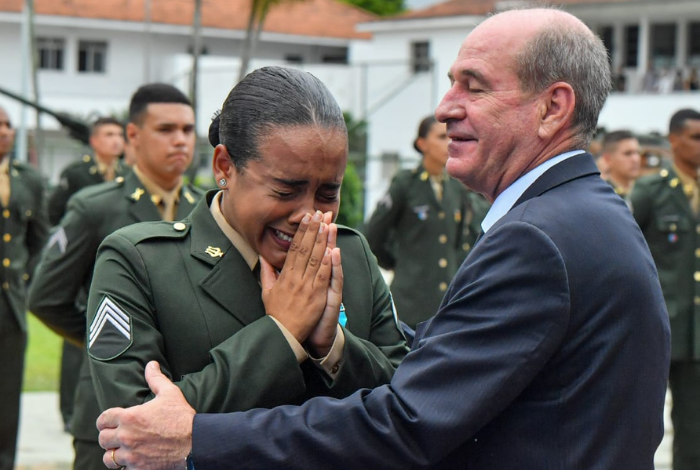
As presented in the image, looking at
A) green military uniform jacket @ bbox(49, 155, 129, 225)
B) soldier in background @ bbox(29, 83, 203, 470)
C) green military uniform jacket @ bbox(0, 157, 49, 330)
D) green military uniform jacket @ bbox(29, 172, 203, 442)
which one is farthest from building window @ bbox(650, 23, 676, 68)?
green military uniform jacket @ bbox(29, 172, 203, 442)

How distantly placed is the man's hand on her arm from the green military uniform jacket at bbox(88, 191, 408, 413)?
5cm

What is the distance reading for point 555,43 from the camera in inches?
102

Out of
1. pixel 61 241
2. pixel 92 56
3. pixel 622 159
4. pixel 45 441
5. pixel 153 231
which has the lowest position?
pixel 45 441

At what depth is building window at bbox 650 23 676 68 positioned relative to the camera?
1404 inches

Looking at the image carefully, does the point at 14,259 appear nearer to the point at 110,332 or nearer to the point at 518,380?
the point at 110,332

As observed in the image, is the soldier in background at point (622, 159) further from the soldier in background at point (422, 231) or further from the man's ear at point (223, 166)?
the man's ear at point (223, 166)

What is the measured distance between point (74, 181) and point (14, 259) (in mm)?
3054

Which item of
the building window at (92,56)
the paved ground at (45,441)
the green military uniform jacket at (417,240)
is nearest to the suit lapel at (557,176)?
the paved ground at (45,441)

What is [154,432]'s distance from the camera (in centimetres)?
240

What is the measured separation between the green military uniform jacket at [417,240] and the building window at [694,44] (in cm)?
2837

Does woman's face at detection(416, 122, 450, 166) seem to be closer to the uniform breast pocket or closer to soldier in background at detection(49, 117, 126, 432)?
the uniform breast pocket

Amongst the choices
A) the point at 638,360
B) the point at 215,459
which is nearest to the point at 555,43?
the point at 638,360

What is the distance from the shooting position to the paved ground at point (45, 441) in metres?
7.46

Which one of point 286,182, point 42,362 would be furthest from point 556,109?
point 42,362
